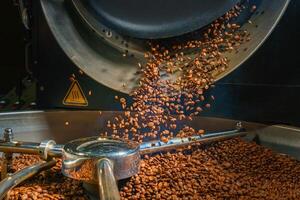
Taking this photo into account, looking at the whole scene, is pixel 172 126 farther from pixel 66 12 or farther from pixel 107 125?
pixel 66 12

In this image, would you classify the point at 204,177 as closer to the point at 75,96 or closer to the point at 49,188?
the point at 49,188

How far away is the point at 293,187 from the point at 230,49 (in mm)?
539

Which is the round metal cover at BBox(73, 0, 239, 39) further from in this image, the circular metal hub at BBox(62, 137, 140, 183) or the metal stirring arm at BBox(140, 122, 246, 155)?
the circular metal hub at BBox(62, 137, 140, 183)

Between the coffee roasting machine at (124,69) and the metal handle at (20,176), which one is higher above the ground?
the coffee roasting machine at (124,69)

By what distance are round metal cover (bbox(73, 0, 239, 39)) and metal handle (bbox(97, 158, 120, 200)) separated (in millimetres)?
752

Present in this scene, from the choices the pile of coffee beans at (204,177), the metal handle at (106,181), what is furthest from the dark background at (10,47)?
the metal handle at (106,181)

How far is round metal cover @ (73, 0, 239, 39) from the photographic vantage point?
1.33m

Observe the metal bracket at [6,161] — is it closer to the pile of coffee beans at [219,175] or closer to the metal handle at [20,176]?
the metal handle at [20,176]

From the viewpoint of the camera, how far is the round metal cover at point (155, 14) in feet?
4.35

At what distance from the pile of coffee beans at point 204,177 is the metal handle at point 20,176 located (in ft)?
0.14

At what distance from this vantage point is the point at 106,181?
0.67 m

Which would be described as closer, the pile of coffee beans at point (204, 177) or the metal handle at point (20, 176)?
the metal handle at point (20, 176)

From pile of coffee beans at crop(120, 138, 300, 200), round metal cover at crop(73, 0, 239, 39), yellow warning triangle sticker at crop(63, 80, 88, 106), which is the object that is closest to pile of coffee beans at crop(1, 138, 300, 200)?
pile of coffee beans at crop(120, 138, 300, 200)

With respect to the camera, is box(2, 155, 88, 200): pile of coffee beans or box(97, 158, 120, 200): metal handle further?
box(2, 155, 88, 200): pile of coffee beans
